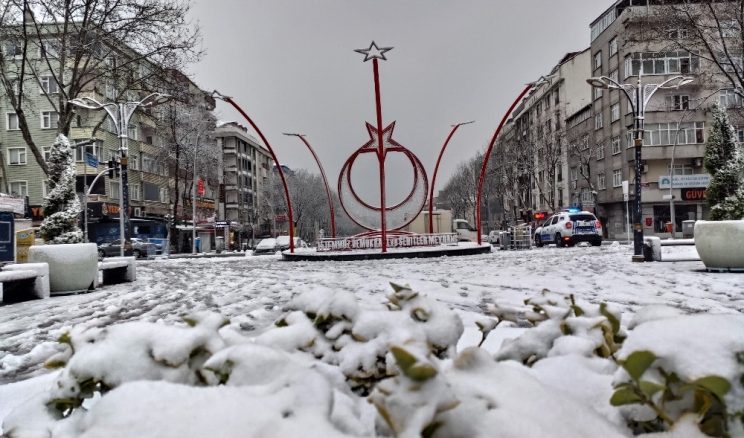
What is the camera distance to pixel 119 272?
12641mm

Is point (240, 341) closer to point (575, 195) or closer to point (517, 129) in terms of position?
point (575, 195)

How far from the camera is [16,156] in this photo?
39625 millimetres

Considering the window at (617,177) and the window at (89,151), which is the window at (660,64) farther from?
the window at (89,151)

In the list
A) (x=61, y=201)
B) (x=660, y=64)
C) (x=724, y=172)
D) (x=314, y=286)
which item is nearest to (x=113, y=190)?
(x=61, y=201)

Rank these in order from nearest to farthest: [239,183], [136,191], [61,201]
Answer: [61,201], [136,191], [239,183]

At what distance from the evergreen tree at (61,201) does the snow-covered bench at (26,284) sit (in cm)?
156

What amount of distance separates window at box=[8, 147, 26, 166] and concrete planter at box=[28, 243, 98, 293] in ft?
117

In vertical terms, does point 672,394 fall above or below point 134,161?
below

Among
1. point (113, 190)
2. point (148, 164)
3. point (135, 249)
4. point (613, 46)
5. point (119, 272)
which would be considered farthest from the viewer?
point (148, 164)

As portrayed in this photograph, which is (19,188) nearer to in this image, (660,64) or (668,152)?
(668,152)

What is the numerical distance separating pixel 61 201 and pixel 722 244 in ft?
44.0

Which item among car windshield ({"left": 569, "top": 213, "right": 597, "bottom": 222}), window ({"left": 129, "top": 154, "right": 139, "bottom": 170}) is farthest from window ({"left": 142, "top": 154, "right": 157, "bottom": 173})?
car windshield ({"left": 569, "top": 213, "right": 597, "bottom": 222})

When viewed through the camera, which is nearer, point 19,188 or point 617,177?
point 19,188

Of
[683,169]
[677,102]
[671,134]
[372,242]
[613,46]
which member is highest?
[613,46]
